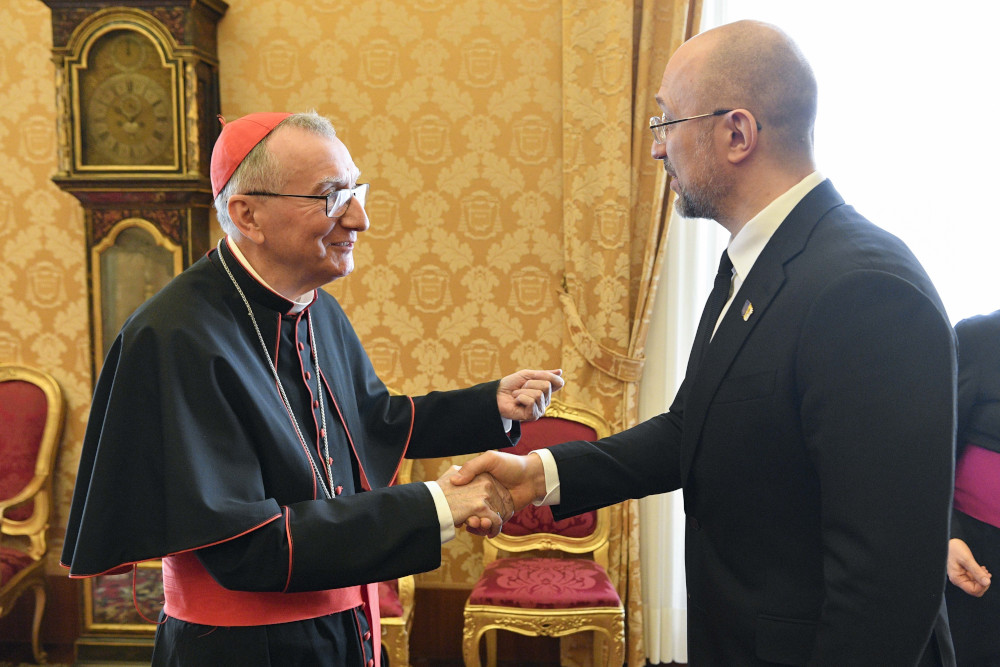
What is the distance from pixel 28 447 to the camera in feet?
12.9

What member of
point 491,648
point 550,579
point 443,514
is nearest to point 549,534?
point 550,579

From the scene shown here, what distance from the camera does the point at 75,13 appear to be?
3.69 meters

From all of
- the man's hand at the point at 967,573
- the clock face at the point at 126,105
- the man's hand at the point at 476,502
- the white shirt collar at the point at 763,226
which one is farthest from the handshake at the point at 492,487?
the clock face at the point at 126,105

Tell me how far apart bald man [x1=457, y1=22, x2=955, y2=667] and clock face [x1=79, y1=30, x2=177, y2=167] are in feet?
9.03

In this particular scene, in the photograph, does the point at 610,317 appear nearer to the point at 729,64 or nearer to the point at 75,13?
the point at 729,64

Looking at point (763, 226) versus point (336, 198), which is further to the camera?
point (336, 198)

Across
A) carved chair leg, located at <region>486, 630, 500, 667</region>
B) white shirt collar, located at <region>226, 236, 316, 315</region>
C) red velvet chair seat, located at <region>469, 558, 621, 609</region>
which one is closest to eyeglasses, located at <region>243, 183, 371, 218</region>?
white shirt collar, located at <region>226, 236, 316, 315</region>

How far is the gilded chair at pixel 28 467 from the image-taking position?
12.7 ft

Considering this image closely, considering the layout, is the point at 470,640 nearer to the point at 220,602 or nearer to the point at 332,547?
the point at 220,602

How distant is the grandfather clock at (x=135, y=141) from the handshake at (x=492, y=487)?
2371 mm

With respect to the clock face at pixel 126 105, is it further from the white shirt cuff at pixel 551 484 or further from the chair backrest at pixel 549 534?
the white shirt cuff at pixel 551 484

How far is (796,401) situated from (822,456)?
13cm

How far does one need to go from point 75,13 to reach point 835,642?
3.97m

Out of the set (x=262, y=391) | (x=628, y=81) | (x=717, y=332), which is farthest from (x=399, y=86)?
(x=717, y=332)
